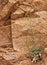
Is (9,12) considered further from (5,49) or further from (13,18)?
(5,49)

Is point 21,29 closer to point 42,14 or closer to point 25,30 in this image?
point 25,30

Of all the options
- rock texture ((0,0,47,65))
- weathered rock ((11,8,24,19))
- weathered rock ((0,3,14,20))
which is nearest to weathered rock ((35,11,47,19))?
rock texture ((0,0,47,65))

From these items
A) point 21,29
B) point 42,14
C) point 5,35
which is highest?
point 42,14

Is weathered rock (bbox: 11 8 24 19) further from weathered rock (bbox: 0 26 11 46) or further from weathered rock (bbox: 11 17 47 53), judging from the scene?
weathered rock (bbox: 0 26 11 46)

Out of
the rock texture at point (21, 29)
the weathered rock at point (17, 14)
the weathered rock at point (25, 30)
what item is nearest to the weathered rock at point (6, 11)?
the rock texture at point (21, 29)

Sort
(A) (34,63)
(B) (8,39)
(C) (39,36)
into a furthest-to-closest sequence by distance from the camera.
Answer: (B) (8,39) < (C) (39,36) < (A) (34,63)

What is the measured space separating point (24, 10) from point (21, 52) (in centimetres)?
62

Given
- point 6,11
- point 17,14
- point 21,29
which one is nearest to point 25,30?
point 21,29

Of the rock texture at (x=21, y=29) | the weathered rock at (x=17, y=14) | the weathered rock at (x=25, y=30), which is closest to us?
the rock texture at (x=21, y=29)

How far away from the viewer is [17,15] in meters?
3.45

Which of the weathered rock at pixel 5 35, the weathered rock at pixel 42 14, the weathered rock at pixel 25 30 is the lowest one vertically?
the weathered rock at pixel 5 35

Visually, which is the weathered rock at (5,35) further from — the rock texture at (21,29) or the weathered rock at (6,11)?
the weathered rock at (6,11)

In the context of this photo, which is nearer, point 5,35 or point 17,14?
point 17,14

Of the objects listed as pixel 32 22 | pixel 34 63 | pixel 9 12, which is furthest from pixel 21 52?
pixel 9 12
